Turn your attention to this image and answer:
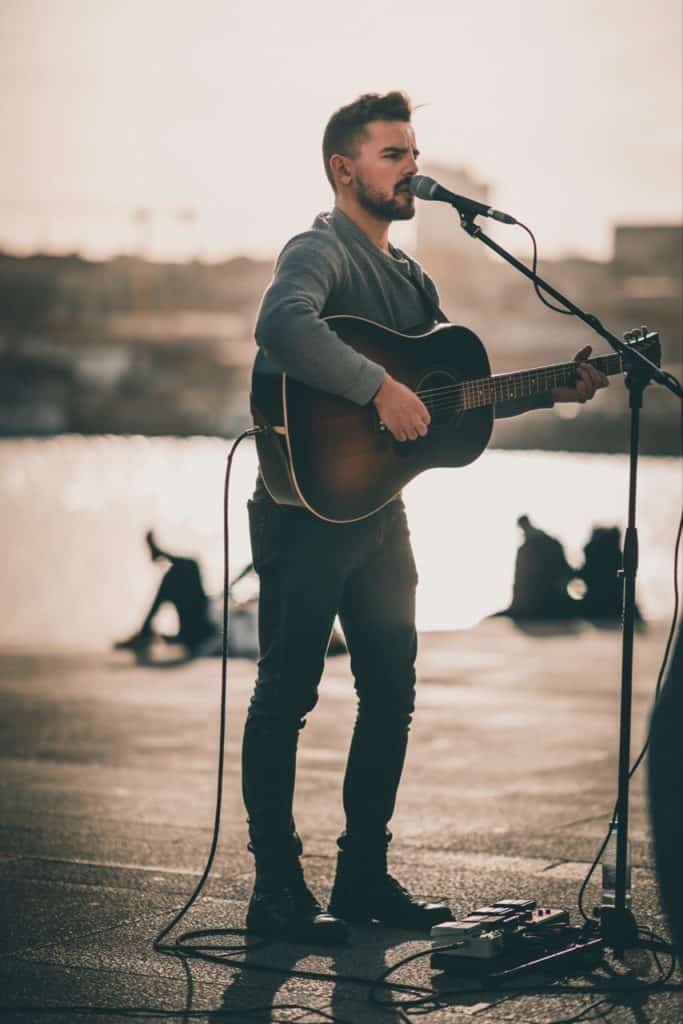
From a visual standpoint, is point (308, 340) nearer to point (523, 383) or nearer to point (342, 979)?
point (523, 383)

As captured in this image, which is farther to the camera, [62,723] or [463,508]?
[463,508]

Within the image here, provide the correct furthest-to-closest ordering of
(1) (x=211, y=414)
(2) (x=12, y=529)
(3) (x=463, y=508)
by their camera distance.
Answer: (1) (x=211, y=414), (3) (x=463, y=508), (2) (x=12, y=529)

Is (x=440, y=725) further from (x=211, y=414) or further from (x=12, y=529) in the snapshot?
(x=211, y=414)

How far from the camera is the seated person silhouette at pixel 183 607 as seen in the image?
14.5 meters

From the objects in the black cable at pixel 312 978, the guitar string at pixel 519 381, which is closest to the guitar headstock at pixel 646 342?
the guitar string at pixel 519 381

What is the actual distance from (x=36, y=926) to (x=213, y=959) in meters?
0.62

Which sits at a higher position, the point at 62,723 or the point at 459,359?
the point at 459,359

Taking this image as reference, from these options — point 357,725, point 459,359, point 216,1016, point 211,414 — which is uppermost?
point 211,414

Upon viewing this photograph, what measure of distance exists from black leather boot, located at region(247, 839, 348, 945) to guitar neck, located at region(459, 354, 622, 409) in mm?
1313

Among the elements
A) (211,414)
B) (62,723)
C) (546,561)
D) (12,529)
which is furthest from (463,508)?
(211,414)

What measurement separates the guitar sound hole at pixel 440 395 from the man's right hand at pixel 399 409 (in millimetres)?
202

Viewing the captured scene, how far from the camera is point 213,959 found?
4289mm

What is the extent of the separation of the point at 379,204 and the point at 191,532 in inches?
2441

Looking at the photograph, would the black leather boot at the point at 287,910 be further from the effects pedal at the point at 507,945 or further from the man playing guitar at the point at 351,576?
the effects pedal at the point at 507,945
